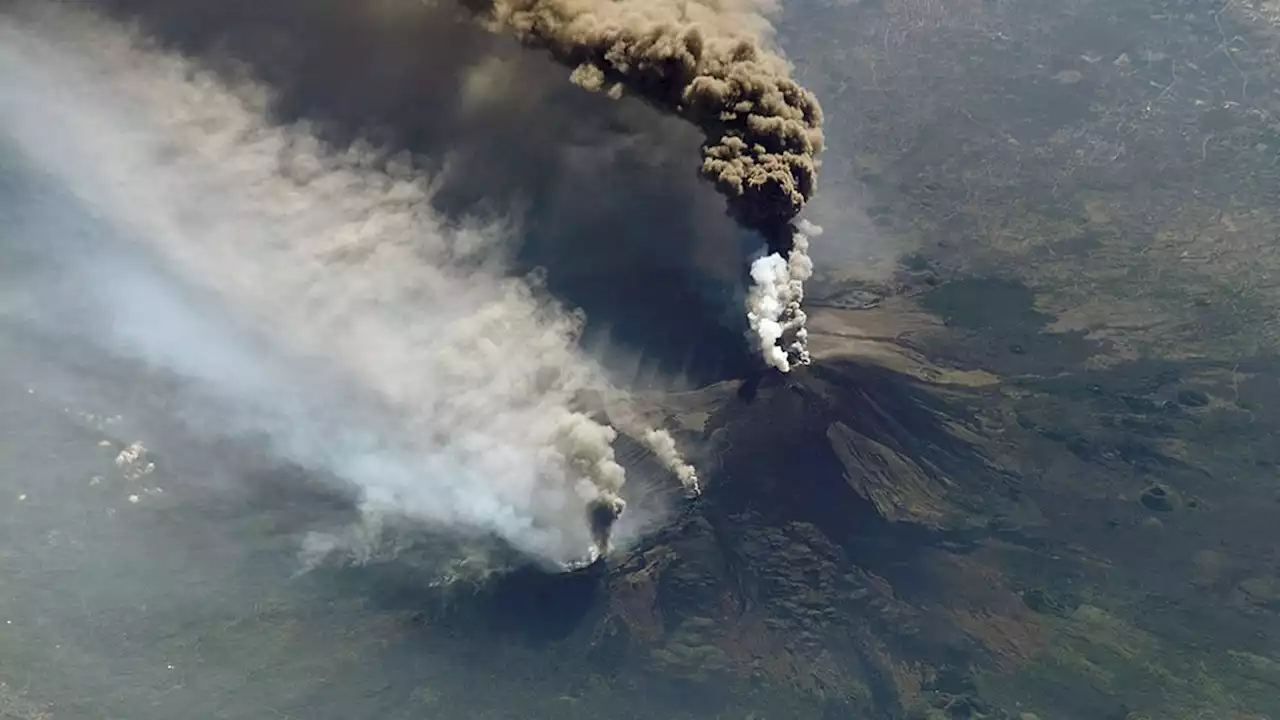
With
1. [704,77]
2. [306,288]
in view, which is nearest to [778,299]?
[704,77]

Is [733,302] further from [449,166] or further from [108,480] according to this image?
[108,480]

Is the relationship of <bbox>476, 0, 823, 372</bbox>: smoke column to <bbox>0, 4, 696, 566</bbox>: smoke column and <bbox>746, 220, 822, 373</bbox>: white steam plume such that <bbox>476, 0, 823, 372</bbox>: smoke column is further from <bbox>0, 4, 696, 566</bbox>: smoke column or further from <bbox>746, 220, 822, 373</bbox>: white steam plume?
<bbox>0, 4, 696, 566</bbox>: smoke column

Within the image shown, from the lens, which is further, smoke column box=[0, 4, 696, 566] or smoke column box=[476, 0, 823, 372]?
smoke column box=[0, 4, 696, 566]

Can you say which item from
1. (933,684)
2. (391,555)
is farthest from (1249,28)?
(391,555)

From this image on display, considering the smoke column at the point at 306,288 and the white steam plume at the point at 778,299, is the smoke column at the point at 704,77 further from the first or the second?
the smoke column at the point at 306,288

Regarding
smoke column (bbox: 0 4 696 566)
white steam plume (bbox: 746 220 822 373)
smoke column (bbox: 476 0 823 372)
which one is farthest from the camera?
smoke column (bbox: 0 4 696 566)

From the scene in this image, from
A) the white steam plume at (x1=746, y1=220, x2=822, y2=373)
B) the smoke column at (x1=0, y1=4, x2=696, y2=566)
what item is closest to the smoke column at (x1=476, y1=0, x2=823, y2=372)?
the white steam plume at (x1=746, y1=220, x2=822, y2=373)
